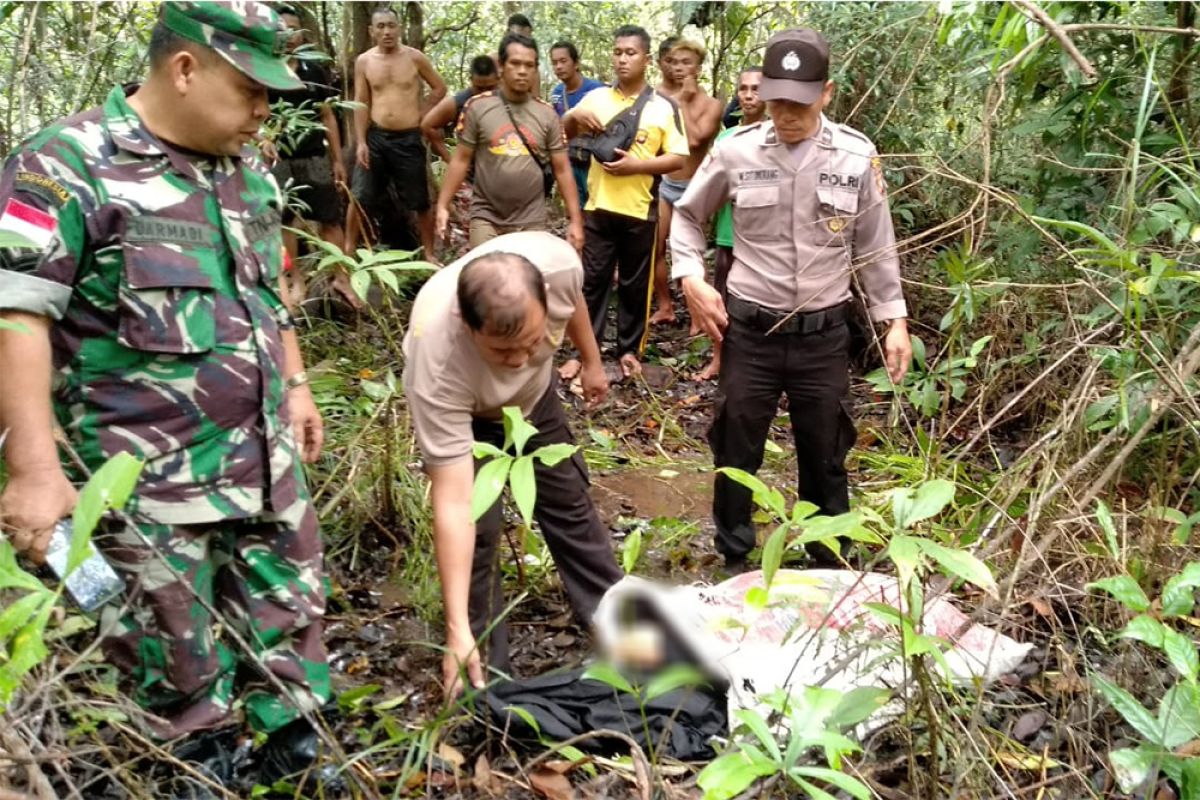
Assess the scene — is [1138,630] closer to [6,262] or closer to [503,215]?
[6,262]

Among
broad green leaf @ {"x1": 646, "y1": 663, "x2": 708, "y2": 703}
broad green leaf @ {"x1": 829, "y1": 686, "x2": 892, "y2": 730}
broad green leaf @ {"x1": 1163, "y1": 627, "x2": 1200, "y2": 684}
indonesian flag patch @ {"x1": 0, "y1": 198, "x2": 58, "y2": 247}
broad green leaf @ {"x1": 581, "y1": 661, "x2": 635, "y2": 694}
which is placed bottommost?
broad green leaf @ {"x1": 1163, "y1": 627, "x2": 1200, "y2": 684}

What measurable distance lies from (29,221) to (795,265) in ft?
7.12

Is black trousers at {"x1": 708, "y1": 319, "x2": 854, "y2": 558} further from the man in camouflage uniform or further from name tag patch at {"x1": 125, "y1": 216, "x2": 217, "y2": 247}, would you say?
name tag patch at {"x1": 125, "y1": 216, "x2": 217, "y2": 247}

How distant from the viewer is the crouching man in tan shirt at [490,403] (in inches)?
92.5

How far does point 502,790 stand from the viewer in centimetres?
232

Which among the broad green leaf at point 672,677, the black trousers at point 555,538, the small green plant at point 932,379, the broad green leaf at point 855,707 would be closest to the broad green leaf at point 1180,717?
the broad green leaf at point 855,707

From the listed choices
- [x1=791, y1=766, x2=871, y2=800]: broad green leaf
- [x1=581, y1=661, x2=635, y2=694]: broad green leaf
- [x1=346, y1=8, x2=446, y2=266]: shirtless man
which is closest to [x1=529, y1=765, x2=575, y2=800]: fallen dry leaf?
[x1=581, y1=661, x2=635, y2=694]: broad green leaf

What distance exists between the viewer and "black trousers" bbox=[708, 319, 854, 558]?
3.36m

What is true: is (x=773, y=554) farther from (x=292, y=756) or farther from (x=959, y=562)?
(x=292, y=756)

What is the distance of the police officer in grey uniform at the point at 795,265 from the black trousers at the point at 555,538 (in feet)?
2.10

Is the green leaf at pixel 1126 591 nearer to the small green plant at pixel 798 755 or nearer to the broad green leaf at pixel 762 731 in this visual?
the small green plant at pixel 798 755

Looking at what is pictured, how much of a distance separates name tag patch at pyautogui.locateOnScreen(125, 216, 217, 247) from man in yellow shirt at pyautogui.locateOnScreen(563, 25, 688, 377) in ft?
12.0

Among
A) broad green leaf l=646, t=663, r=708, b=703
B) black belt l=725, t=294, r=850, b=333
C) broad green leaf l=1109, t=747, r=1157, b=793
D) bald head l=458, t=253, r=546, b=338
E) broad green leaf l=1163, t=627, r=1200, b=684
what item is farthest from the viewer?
black belt l=725, t=294, r=850, b=333

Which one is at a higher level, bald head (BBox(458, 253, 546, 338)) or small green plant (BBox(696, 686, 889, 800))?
bald head (BBox(458, 253, 546, 338))
